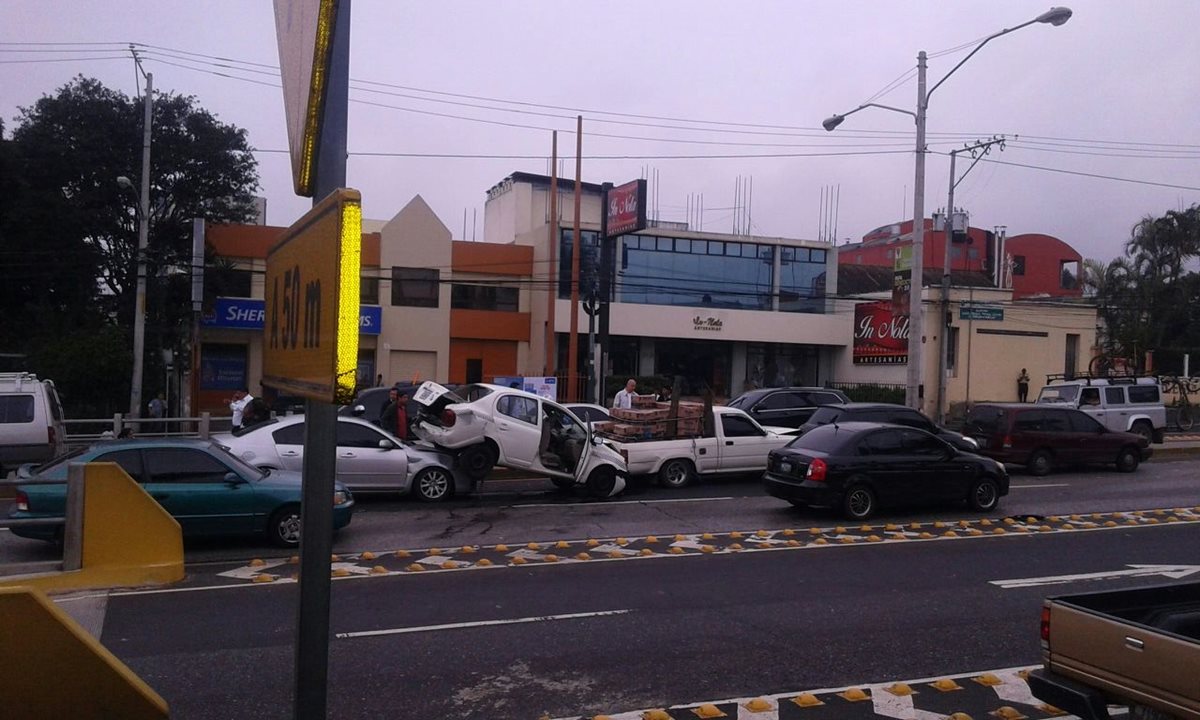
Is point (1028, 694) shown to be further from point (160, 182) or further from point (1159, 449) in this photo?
point (160, 182)

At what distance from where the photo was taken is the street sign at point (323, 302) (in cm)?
245

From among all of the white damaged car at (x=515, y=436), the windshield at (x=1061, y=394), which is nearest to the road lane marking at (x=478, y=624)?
the white damaged car at (x=515, y=436)

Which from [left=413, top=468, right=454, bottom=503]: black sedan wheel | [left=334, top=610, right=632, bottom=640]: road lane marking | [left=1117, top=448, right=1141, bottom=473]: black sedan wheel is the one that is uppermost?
[left=1117, top=448, right=1141, bottom=473]: black sedan wheel

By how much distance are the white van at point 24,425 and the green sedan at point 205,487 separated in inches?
253

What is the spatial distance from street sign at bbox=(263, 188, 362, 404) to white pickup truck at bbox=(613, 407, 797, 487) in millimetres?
16160

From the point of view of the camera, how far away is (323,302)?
2539 mm

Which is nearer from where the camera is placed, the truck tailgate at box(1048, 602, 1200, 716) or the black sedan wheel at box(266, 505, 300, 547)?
the truck tailgate at box(1048, 602, 1200, 716)

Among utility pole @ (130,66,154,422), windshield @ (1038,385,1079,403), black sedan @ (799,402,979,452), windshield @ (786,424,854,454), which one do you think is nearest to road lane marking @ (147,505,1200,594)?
windshield @ (786,424,854,454)

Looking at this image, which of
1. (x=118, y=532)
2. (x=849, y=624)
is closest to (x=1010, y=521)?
(x=849, y=624)

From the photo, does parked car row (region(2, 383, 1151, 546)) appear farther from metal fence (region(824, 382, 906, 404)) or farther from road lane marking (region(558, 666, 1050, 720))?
metal fence (region(824, 382, 906, 404))

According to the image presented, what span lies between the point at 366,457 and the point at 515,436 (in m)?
2.53

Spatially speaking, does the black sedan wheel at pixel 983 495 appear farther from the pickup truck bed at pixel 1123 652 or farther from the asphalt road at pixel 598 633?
the pickup truck bed at pixel 1123 652

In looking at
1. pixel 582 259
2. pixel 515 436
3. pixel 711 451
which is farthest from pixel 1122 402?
pixel 582 259

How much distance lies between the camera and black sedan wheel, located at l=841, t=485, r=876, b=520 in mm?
15828
